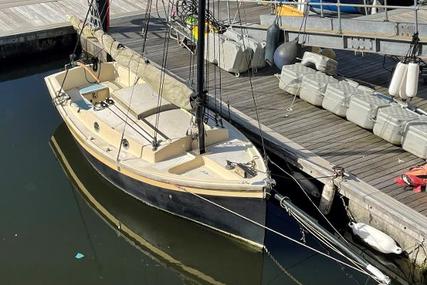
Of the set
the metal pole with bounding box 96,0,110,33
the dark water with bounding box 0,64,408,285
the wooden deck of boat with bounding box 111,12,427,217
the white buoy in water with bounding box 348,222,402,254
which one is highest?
the metal pole with bounding box 96,0,110,33

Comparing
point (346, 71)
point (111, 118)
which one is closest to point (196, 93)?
point (111, 118)

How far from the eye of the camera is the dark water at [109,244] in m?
11.2

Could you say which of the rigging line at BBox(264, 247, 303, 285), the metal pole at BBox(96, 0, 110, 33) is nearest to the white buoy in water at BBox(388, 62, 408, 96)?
the rigging line at BBox(264, 247, 303, 285)

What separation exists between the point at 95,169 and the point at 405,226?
720 cm

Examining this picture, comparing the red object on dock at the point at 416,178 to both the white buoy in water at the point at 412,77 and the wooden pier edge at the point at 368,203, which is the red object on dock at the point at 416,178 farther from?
the white buoy in water at the point at 412,77

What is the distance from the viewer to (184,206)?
11695mm

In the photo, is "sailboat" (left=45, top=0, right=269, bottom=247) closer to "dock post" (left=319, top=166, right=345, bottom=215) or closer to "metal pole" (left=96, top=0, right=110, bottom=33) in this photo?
"dock post" (left=319, top=166, right=345, bottom=215)

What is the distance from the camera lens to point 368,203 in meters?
11.0

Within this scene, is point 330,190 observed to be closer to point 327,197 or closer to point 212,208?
point 327,197

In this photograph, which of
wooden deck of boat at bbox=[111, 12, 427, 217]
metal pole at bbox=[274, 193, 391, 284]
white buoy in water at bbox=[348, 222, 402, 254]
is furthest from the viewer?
wooden deck of boat at bbox=[111, 12, 427, 217]

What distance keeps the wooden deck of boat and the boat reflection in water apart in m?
2.81

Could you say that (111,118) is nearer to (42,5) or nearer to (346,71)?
(346,71)

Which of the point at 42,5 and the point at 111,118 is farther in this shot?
the point at 42,5

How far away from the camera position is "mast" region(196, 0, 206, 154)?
10.5m
